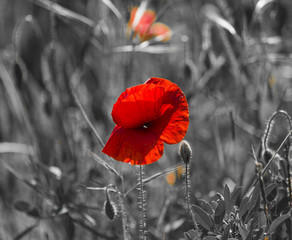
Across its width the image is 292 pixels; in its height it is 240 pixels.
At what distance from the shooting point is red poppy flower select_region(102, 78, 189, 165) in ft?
3.40

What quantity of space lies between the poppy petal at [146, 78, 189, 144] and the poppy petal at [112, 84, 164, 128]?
2 centimetres

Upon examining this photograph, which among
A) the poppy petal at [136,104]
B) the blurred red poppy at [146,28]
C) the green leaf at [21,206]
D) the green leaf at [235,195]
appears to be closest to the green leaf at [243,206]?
the green leaf at [235,195]

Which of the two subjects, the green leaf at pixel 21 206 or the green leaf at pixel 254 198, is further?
the green leaf at pixel 21 206

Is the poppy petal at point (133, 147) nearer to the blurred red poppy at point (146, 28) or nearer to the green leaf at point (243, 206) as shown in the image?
the green leaf at point (243, 206)

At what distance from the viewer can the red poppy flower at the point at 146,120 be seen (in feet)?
3.40

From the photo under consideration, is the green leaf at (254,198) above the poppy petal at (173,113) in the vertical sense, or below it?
below

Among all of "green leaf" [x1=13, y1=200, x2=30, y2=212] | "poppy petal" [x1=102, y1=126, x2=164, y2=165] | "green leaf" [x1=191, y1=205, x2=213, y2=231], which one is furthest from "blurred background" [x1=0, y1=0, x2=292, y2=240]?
"poppy petal" [x1=102, y1=126, x2=164, y2=165]

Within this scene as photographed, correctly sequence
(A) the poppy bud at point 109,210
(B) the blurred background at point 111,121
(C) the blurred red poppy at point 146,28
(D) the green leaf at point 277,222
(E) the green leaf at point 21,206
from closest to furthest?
(D) the green leaf at point 277,222, (A) the poppy bud at point 109,210, (E) the green leaf at point 21,206, (B) the blurred background at point 111,121, (C) the blurred red poppy at point 146,28

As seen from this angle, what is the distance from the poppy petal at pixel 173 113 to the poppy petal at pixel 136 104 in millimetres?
22

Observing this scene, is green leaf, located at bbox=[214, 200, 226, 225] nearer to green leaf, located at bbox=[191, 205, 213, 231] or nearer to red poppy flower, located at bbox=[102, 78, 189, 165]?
green leaf, located at bbox=[191, 205, 213, 231]

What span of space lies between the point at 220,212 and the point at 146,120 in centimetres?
26

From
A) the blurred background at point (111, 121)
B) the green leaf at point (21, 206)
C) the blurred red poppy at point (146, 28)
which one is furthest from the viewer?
the blurred red poppy at point (146, 28)

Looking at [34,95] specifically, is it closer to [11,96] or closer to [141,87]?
[11,96]

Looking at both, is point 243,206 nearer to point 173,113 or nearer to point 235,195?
point 235,195
